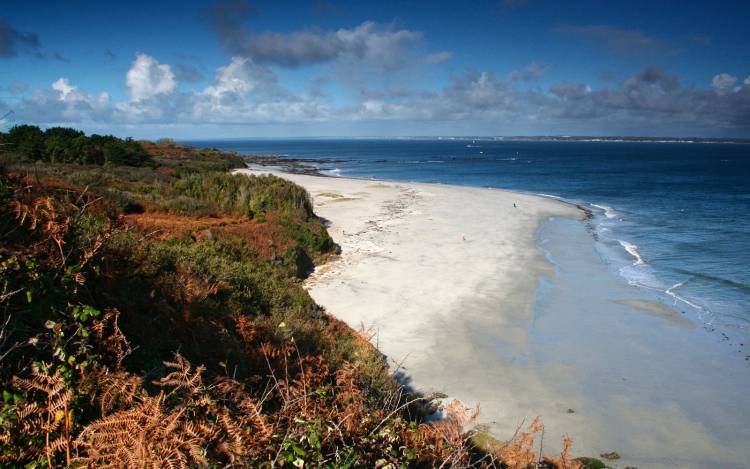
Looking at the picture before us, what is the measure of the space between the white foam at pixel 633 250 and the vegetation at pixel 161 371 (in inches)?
735

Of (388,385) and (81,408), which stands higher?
(81,408)

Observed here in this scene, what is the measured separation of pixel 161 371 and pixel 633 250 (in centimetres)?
2575

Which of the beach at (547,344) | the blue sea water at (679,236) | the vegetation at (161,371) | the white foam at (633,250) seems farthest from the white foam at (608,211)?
the vegetation at (161,371)

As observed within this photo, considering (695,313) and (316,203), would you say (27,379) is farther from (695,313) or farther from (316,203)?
(316,203)

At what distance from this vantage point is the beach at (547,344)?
855 cm

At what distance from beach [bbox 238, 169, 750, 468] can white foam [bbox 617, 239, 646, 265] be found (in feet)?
6.32

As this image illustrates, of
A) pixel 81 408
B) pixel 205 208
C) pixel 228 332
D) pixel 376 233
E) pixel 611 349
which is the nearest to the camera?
pixel 81 408

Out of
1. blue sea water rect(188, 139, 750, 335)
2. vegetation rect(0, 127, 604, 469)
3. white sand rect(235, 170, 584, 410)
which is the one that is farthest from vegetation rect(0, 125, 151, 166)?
blue sea water rect(188, 139, 750, 335)

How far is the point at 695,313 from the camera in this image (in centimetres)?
1472

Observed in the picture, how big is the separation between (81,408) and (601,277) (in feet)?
64.6

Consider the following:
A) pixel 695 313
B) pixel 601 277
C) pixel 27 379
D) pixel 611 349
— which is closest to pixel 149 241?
pixel 27 379

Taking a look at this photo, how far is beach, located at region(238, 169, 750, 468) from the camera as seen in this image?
8.55m

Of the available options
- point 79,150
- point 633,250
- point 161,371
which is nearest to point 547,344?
point 161,371

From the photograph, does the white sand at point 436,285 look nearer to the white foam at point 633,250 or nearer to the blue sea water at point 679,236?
the blue sea water at point 679,236
